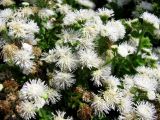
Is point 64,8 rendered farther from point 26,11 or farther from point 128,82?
point 128,82

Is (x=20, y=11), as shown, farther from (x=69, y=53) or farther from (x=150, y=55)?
(x=150, y=55)

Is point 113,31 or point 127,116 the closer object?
point 127,116

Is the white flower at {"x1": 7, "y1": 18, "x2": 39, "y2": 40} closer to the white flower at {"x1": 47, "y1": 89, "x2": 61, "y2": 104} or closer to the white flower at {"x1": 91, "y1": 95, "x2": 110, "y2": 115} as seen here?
the white flower at {"x1": 47, "y1": 89, "x2": 61, "y2": 104}

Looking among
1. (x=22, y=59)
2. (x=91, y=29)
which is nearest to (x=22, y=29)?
(x=22, y=59)

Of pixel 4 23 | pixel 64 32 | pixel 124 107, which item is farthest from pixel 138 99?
pixel 4 23

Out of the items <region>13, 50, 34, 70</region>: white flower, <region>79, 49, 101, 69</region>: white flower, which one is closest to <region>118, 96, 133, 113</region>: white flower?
<region>79, 49, 101, 69</region>: white flower
